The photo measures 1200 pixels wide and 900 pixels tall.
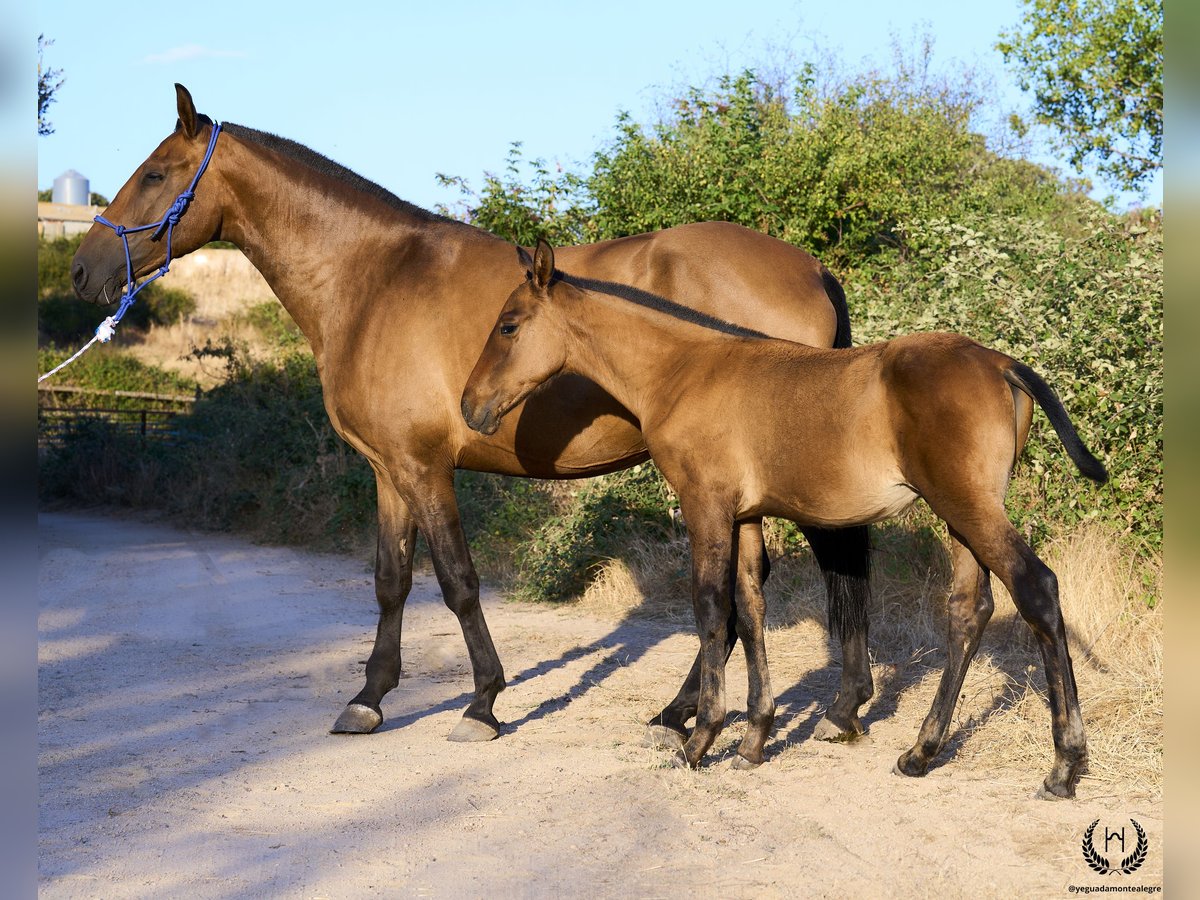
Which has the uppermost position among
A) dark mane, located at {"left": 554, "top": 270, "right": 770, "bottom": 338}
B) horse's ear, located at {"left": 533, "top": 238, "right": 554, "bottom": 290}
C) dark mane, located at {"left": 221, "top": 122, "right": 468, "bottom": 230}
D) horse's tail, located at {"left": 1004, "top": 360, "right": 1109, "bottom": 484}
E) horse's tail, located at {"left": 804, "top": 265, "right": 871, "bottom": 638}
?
dark mane, located at {"left": 221, "top": 122, "right": 468, "bottom": 230}

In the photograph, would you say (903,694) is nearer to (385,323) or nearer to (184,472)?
(385,323)

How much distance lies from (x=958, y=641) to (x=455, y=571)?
2.51 meters

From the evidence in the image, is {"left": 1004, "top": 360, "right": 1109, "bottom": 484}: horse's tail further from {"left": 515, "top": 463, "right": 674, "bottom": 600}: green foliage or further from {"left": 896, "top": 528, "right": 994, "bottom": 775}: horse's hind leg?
{"left": 515, "top": 463, "right": 674, "bottom": 600}: green foliage

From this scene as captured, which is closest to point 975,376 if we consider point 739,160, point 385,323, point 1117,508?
point 385,323

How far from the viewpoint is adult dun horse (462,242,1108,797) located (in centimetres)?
412

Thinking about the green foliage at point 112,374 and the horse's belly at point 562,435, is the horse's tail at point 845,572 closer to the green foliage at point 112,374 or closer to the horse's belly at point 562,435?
the horse's belly at point 562,435

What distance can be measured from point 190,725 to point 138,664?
1724 mm

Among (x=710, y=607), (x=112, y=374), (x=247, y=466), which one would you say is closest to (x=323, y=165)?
(x=710, y=607)

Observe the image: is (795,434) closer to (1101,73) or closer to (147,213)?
A: (147,213)

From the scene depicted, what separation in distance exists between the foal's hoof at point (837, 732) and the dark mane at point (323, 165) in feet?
10.8

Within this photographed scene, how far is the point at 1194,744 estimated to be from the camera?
1.49 metres

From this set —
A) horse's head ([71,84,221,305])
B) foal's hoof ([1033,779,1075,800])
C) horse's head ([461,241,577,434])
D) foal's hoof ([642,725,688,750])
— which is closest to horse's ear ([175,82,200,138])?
horse's head ([71,84,221,305])

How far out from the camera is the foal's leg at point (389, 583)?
19.2ft

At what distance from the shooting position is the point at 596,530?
961 centimetres
